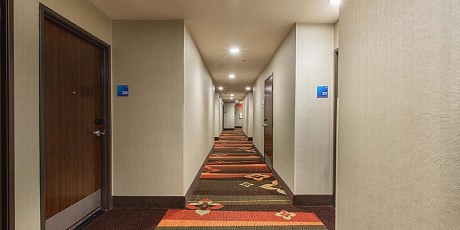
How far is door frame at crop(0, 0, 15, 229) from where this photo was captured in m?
1.67

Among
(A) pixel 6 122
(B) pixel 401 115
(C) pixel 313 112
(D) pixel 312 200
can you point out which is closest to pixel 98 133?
(A) pixel 6 122

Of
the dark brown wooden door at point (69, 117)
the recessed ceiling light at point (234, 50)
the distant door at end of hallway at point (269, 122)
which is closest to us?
the dark brown wooden door at point (69, 117)

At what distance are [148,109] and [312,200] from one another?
2504 millimetres

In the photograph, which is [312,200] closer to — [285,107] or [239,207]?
[239,207]

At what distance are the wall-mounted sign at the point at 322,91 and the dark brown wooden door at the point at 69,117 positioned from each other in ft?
9.25

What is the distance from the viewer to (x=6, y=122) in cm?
168

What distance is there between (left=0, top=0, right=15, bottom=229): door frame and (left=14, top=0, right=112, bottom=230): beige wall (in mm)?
51

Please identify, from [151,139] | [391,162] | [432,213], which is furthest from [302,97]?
[432,213]

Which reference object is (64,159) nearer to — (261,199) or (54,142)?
(54,142)

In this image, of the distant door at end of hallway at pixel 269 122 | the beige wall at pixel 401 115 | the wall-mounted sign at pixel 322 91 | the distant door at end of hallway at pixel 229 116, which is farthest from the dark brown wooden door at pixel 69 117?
the distant door at end of hallway at pixel 229 116

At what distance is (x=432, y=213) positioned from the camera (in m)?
→ 0.91

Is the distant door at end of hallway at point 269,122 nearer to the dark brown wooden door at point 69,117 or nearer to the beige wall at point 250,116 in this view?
the dark brown wooden door at point 69,117

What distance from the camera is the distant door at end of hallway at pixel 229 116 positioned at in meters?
20.4

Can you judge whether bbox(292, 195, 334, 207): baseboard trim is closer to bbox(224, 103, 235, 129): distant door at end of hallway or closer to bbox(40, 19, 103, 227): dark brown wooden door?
bbox(40, 19, 103, 227): dark brown wooden door
